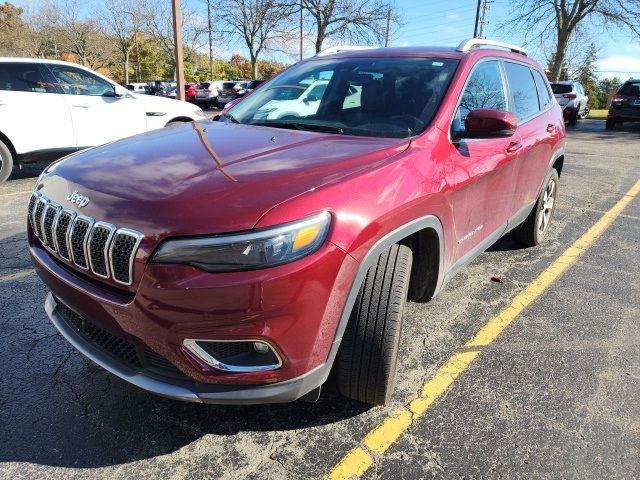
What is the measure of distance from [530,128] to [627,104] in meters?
16.3

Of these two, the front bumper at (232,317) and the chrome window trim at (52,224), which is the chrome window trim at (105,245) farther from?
the chrome window trim at (52,224)

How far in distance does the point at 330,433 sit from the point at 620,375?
1.72m

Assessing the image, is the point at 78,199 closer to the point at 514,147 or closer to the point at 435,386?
the point at 435,386

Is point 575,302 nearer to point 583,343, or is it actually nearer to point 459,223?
point 583,343

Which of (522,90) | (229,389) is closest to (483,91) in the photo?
(522,90)

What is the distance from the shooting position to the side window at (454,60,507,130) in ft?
9.82

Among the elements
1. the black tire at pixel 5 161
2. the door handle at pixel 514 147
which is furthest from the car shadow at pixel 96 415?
the black tire at pixel 5 161

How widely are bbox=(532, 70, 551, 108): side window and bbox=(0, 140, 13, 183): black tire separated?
21.9ft

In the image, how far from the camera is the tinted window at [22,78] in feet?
22.7

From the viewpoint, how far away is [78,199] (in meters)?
→ 2.11

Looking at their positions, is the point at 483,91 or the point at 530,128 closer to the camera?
the point at 483,91

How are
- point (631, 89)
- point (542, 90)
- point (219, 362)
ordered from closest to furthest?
point (219, 362) < point (542, 90) < point (631, 89)

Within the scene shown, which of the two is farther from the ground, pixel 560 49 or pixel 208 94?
pixel 560 49

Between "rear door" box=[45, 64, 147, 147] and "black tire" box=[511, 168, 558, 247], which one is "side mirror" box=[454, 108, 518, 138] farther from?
"rear door" box=[45, 64, 147, 147]
